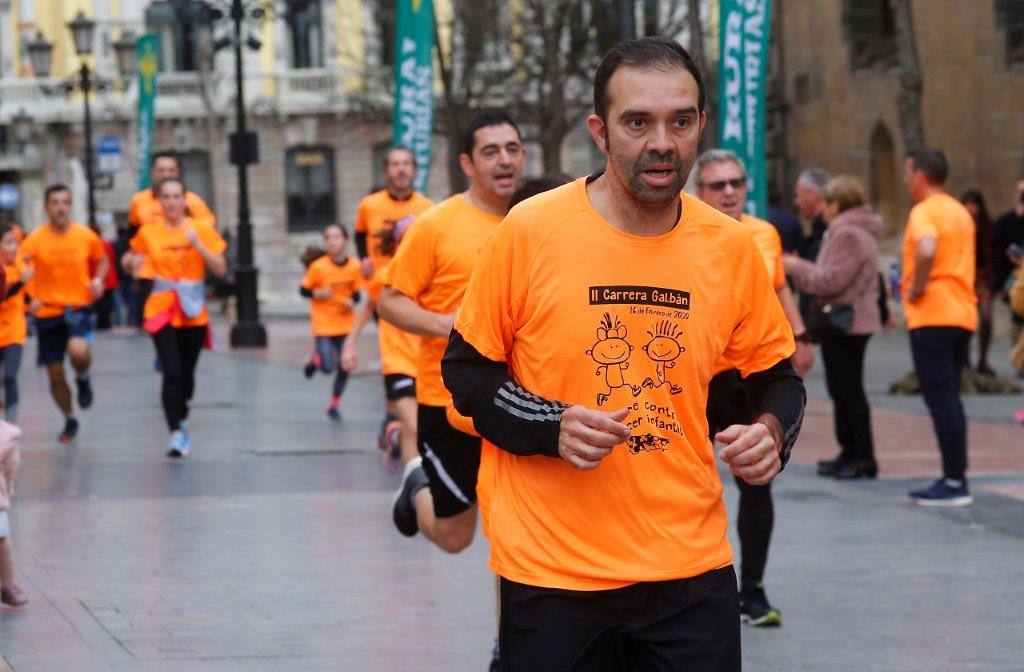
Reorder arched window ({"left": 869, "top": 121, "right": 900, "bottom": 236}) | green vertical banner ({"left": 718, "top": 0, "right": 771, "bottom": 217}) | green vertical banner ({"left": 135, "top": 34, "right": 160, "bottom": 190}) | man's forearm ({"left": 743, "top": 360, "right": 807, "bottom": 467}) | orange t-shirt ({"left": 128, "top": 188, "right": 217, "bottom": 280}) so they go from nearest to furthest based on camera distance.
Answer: man's forearm ({"left": 743, "top": 360, "right": 807, "bottom": 467}) → green vertical banner ({"left": 718, "top": 0, "right": 771, "bottom": 217}) → orange t-shirt ({"left": 128, "top": 188, "right": 217, "bottom": 280}) → arched window ({"left": 869, "top": 121, "right": 900, "bottom": 236}) → green vertical banner ({"left": 135, "top": 34, "right": 160, "bottom": 190})

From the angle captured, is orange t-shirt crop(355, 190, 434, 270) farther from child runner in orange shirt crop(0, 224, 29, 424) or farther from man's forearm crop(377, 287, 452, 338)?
man's forearm crop(377, 287, 452, 338)

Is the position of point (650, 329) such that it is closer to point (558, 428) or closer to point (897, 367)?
point (558, 428)

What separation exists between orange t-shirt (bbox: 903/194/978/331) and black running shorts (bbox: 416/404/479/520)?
479 cm

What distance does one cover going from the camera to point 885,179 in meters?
29.3

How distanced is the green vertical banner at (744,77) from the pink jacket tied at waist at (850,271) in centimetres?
89

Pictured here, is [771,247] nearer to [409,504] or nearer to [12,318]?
[409,504]

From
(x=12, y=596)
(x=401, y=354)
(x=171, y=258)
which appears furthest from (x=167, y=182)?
(x=12, y=596)

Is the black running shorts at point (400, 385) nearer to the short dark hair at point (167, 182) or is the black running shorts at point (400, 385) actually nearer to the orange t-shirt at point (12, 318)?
the short dark hair at point (167, 182)

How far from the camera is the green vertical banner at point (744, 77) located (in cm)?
1236

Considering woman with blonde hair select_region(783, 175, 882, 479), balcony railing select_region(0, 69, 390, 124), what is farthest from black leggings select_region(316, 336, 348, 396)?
balcony railing select_region(0, 69, 390, 124)

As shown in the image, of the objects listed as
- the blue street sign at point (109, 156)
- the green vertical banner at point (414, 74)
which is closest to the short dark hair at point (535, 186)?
the green vertical banner at point (414, 74)

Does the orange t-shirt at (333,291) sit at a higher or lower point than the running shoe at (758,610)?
higher

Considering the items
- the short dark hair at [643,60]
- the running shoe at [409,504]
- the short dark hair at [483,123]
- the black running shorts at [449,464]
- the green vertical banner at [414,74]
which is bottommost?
the running shoe at [409,504]

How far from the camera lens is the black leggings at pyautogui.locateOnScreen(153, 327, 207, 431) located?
12.9 metres
